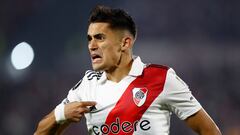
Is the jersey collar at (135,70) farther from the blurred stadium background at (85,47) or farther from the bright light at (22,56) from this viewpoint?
the bright light at (22,56)

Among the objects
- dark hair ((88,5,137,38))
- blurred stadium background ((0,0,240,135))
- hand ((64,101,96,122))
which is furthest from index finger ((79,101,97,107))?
blurred stadium background ((0,0,240,135))

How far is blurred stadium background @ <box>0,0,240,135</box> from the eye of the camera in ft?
19.2

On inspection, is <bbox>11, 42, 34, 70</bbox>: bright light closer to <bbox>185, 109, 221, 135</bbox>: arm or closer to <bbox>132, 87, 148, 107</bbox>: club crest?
<bbox>132, 87, 148, 107</bbox>: club crest

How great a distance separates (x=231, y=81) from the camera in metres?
5.96

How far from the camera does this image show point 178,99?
2070mm

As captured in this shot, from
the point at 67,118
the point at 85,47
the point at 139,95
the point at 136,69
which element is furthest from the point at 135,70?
the point at 85,47

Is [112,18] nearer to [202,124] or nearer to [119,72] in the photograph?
[119,72]

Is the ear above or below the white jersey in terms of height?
above

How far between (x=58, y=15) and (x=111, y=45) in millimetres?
4589

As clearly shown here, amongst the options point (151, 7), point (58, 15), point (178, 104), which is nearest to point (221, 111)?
point (151, 7)

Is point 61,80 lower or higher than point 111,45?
lower

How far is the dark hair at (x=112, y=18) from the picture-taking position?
216cm

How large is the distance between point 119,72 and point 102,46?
0.50 feet

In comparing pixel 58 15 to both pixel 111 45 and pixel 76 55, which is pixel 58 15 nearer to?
pixel 76 55
